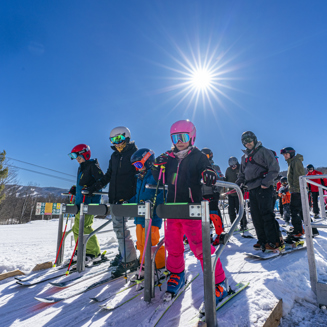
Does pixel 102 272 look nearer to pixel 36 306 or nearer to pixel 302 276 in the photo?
pixel 36 306

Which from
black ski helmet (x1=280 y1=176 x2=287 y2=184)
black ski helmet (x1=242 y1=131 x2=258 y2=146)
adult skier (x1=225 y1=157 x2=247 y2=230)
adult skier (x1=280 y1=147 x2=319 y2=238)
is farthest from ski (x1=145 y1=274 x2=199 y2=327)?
black ski helmet (x1=280 y1=176 x2=287 y2=184)

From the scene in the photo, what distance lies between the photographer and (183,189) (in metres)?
2.42

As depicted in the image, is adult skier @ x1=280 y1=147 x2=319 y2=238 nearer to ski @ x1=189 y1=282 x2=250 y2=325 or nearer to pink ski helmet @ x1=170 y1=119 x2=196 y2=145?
ski @ x1=189 y1=282 x2=250 y2=325

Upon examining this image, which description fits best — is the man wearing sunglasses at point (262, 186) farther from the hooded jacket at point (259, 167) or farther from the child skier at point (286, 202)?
the child skier at point (286, 202)

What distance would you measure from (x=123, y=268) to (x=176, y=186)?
5.74 ft

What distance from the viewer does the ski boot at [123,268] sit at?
3148mm

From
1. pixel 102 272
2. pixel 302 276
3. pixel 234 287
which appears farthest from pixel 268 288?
pixel 102 272

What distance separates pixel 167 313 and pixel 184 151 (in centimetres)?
170

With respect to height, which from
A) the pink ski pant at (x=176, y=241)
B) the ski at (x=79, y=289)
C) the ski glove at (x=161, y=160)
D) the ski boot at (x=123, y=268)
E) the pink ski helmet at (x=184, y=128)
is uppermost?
the pink ski helmet at (x=184, y=128)

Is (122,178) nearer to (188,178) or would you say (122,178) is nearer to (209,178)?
(188,178)

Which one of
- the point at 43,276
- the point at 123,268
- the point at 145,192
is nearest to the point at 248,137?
the point at 145,192

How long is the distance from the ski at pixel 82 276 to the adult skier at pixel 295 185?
3899mm

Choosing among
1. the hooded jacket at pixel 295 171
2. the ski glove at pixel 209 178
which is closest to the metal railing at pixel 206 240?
the ski glove at pixel 209 178

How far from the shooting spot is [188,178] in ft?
7.94
